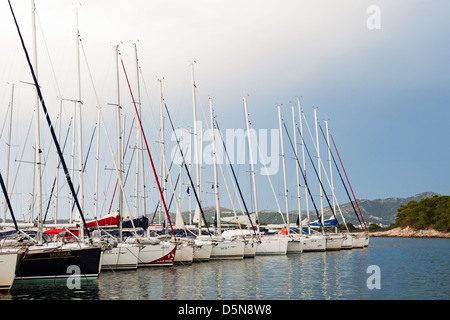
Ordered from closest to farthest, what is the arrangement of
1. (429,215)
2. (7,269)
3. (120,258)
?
1. (7,269)
2. (120,258)
3. (429,215)

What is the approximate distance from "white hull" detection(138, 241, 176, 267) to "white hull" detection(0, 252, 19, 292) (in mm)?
12029

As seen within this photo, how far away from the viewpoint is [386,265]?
39.7m

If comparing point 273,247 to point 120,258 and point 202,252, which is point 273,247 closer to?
point 202,252

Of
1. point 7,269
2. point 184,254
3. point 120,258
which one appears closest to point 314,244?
point 184,254

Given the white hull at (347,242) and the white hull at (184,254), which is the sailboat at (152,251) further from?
the white hull at (347,242)

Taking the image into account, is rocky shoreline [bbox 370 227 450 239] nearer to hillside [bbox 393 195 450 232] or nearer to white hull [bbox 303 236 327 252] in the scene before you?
hillside [bbox 393 195 450 232]

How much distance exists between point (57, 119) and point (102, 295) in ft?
102

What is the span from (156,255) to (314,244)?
24504mm

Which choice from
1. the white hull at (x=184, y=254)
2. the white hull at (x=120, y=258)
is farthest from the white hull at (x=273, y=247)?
the white hull at (x=120, y=258)

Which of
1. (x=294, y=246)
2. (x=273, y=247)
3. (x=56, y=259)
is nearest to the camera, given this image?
(x=56, y=259)

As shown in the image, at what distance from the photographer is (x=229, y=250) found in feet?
135

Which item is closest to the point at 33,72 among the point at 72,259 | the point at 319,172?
the point at 72,259
